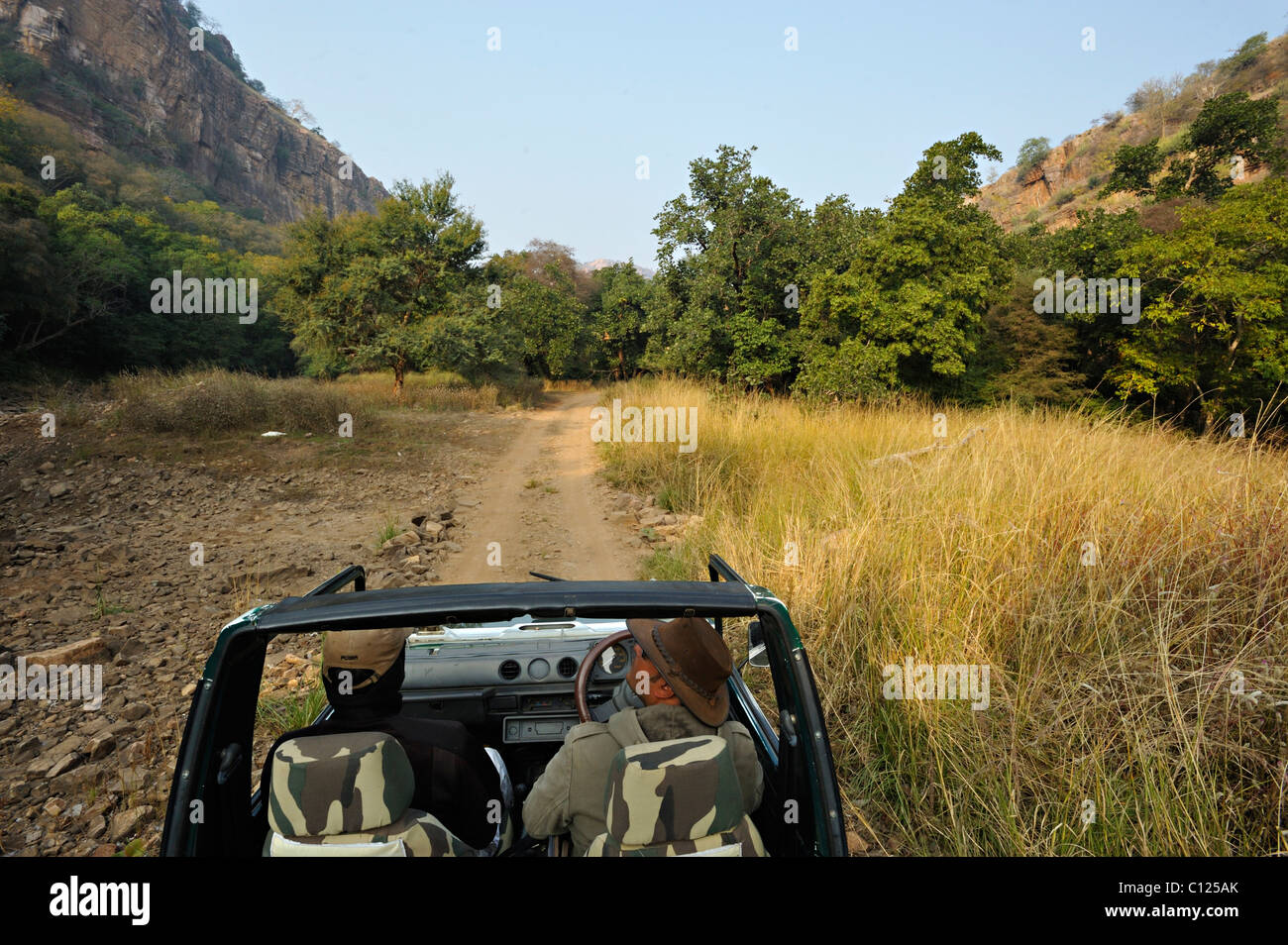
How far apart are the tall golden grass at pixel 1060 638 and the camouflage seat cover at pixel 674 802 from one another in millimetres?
1741

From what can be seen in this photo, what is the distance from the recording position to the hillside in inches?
1725

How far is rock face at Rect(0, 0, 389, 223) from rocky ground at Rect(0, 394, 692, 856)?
44.9 metres

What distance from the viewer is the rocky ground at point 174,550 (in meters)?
3.43

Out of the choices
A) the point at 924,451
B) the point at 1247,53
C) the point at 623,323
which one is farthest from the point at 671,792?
the point at 1247,53

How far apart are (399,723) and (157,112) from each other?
10117 centimetres

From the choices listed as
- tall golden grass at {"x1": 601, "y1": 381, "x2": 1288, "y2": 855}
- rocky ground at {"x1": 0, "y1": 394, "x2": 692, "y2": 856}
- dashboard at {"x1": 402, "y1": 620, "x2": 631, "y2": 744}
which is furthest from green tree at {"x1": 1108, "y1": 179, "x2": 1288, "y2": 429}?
dashboard at {"x1": 402, "y1": 620, "x2": 631, "y2": 744}

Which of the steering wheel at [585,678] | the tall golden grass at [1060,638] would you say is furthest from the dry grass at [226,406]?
the steering wheel at [585,678]

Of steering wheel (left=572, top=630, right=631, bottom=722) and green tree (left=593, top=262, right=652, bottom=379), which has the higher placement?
green tree (left=593, top=262, right=652, bottom=379)

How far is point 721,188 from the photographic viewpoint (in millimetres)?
16406

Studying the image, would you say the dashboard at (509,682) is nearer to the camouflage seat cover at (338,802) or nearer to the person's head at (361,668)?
the person's head at (361,668)

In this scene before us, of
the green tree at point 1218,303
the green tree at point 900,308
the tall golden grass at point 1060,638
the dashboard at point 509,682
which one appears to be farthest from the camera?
the green tree at point 900,308

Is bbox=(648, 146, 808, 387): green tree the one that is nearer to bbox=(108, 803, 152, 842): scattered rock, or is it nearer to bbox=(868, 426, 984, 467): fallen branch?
bbox=(868, 426, 984, 467): fallen branch

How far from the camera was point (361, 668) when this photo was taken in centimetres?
178
